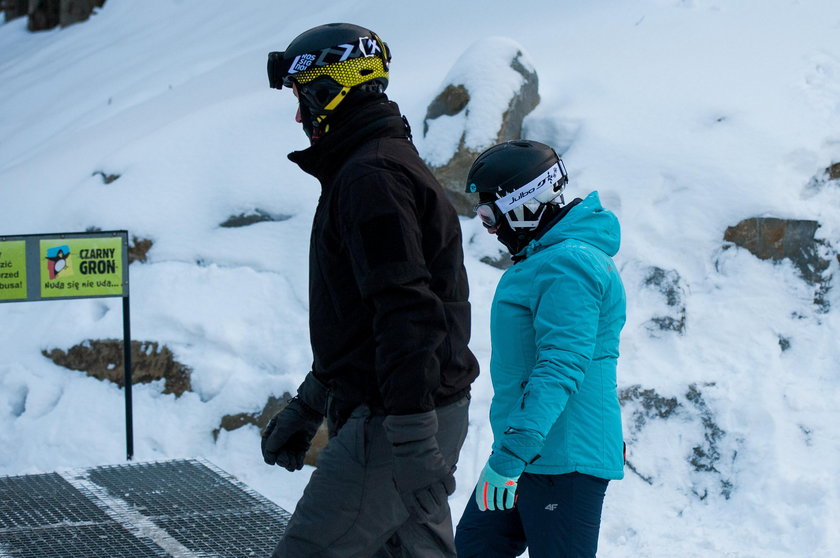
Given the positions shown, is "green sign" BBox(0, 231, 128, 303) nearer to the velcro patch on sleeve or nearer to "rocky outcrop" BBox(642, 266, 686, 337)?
"rocky outcrop" BBox(642, 266, 686, 337)

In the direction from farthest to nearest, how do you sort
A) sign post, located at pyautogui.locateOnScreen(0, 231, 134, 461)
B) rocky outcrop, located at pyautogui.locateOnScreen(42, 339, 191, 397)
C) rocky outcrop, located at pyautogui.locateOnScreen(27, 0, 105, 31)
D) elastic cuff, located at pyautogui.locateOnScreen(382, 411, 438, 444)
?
rocky outcrop, located at pyautogui.locateOnScreen(27, 0, 105, 31), rocky outcrop, located at pyautogui.locateOnScreen(42, 339, 191, 397), sign post, located at pyautogui.locateOnScreen(0, 231, 134, 461), elastic cuff, located at pyautogui.locateOnScreen(382, 411, 438, 444)

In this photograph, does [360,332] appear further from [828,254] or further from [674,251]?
[828,254]

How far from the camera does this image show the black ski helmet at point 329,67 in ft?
9.02

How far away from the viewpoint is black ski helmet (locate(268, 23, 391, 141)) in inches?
108

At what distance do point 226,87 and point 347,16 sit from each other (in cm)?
222

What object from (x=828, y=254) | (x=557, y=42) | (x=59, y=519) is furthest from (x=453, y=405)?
(x=557, y=42)

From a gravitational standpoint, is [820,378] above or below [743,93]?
below

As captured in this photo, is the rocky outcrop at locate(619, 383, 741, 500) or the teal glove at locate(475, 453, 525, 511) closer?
the teal glove at locate(475, 453, 525, 511)

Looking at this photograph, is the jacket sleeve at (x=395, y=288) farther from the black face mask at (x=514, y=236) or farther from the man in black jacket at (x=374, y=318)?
the black face mask at (x=514, y=236)

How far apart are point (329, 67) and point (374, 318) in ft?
2.39

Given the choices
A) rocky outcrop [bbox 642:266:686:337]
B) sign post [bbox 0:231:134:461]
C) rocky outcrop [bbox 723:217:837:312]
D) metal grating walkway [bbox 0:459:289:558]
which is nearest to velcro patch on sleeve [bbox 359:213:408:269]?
metal grating walkway [bbox 0:459:289:558]

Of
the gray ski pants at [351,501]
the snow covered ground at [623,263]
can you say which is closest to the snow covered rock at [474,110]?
the snow covered ground at [623,263]

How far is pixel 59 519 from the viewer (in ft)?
13.6

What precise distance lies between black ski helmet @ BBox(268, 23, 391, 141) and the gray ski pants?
2.76 ft
